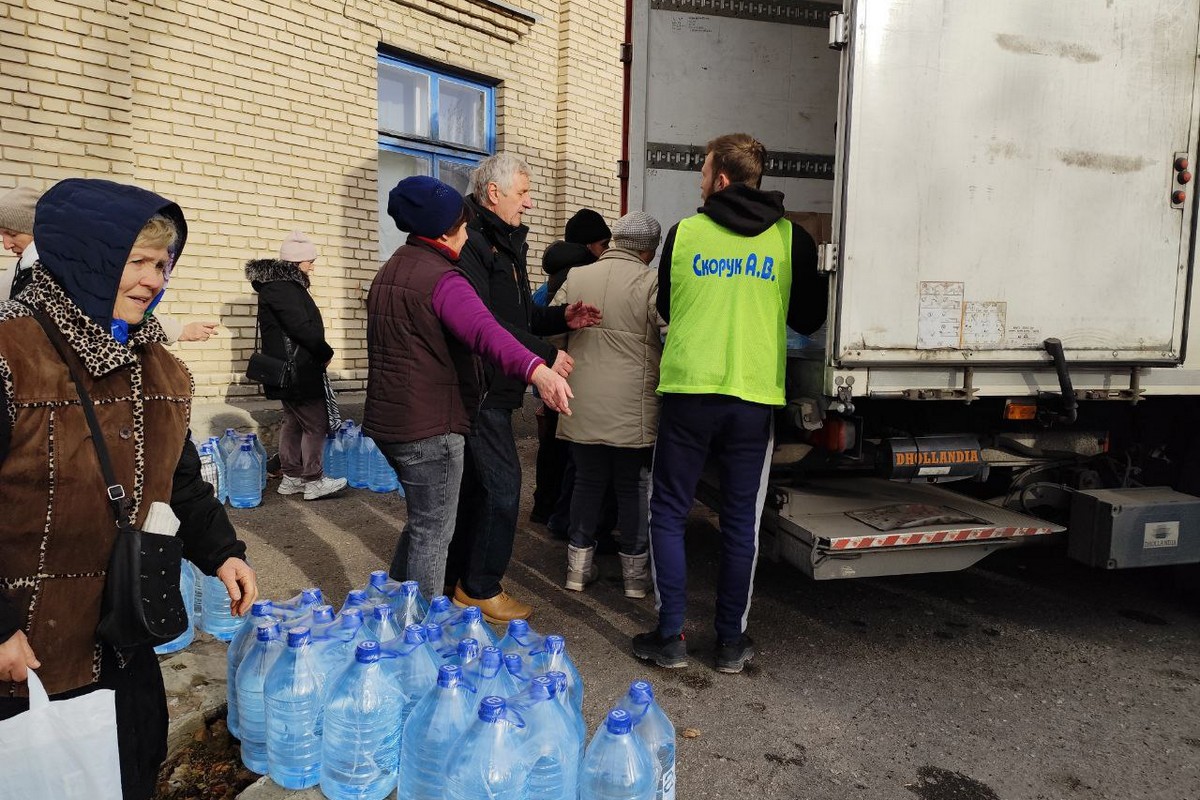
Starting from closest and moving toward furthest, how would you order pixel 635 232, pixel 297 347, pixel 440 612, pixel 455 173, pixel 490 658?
1. pixel 490 658
2. pixel 440 612
3. pixel 635 232
4. pixel 297 347
5. pixel 455 173

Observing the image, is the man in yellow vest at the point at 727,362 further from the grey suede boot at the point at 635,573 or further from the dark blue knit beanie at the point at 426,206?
the dark blue knit beanie at the point at 426,206

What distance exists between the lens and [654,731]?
2.40 m

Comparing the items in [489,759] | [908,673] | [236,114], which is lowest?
[908,673]

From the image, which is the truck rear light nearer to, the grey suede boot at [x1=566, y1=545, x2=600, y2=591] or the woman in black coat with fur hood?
the grey suede boot at [x1=566, y1=545, x2=600, y2=591]

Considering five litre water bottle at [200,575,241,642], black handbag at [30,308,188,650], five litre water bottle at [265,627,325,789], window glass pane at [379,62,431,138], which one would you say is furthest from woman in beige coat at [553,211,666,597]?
window glass pane at [379,62,431,138]

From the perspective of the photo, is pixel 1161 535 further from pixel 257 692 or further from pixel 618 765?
pixel 257 692

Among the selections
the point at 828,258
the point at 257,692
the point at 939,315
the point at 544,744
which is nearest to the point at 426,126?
the point at 828,258

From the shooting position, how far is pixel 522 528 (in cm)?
574

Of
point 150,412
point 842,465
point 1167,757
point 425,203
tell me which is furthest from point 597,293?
point 1167,757

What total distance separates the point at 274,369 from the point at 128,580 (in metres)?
4.55

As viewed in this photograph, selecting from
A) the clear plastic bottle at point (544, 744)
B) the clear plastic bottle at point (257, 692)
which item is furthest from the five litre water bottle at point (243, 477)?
the clear plastic bottle at point (544, 744)

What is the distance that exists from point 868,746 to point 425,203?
2.63 m

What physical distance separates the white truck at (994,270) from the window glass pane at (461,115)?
19.4ft

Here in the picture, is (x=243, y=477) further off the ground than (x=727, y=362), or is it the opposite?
(x=727, y=362)
